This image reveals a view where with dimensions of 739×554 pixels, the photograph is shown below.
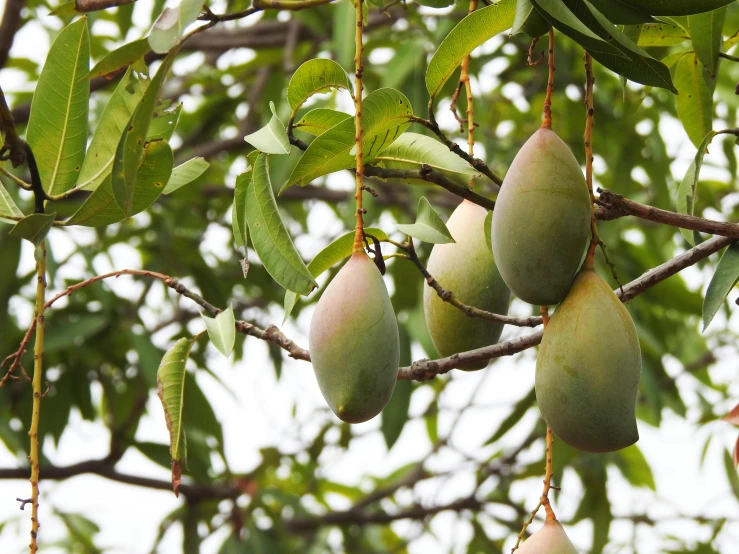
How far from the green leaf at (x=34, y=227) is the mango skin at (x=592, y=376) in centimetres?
34

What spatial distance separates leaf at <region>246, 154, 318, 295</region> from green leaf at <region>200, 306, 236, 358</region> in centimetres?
8

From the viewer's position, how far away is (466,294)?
0.73 m

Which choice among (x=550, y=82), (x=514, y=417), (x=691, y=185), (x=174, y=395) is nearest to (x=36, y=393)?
(x=174, y=395)

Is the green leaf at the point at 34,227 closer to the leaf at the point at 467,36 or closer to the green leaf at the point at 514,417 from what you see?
the leaf at the point at 467,36

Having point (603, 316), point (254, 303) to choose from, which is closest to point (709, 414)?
point (254, 303)

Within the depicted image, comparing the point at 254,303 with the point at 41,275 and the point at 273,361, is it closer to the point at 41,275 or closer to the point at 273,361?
the point at 273,361

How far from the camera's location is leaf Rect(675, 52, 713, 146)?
0.89 metres

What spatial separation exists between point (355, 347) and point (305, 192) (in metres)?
1.54

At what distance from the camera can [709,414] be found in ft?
7.36

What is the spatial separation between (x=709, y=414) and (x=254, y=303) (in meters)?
1.15

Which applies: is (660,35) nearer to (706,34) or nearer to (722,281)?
(706,34)

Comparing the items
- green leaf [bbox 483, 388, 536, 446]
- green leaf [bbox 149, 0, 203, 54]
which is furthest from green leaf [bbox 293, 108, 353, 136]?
green leaf [bbox 483, 388, 536, 446]

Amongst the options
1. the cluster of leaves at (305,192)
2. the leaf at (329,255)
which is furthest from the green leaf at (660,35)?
Answer: the leaf at (329,255)

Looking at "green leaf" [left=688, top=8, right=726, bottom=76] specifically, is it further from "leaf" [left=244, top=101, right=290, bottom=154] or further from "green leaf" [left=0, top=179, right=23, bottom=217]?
"green leaf" [left=0, top=179, right=23, bottom=217]
